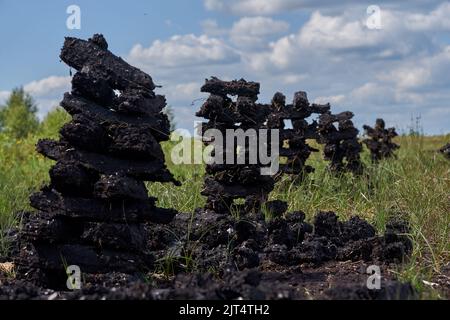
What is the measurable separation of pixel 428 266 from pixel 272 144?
12.6ft

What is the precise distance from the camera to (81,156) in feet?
20.8

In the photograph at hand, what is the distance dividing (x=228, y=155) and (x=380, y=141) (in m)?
8.35

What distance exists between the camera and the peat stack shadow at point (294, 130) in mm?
11250

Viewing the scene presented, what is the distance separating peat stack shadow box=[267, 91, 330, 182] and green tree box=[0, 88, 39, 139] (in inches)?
1394

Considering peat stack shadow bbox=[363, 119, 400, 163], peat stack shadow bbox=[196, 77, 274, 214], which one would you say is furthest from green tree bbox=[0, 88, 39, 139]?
peat stack shadow bbox=[196, 77, 274, 214]

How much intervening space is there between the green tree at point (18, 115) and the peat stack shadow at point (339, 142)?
3452 centimetres

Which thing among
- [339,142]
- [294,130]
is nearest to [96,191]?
[294,130]

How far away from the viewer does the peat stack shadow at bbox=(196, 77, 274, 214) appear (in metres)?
8.27

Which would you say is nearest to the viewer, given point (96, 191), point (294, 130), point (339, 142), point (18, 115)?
point (96, 191)

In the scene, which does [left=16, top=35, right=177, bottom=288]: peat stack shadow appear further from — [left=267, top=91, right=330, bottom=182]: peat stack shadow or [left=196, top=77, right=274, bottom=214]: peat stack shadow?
[left=267, top=91, right=330, bottom=182]: peat stack shadow

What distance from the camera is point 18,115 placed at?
163 ft

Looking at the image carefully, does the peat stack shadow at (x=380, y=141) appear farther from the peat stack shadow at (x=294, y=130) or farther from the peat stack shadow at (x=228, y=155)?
the peat stack shadow at (x=228, y=155)

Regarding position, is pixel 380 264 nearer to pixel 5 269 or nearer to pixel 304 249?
pixel 304 249

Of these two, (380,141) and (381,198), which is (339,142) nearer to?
(380,141)
